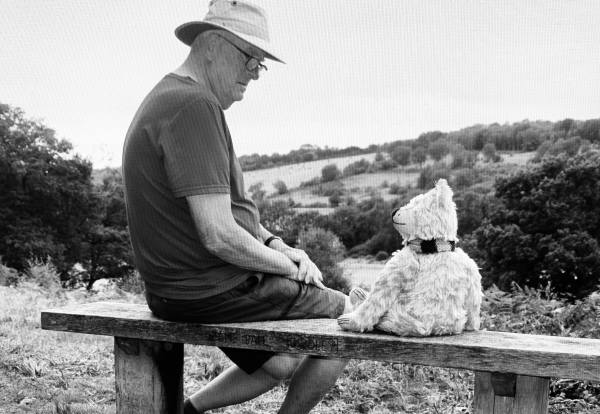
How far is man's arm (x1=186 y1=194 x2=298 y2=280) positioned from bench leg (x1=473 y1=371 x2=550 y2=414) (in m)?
0.80

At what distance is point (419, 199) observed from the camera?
80.9 inches

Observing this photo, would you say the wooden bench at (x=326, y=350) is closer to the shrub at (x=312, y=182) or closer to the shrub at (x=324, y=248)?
the shrub at (x=324, y=248)

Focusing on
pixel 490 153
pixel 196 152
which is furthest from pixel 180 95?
pixel 490 153

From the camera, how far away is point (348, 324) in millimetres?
2070

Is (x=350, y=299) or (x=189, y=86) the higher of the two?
(x=189, y=86)

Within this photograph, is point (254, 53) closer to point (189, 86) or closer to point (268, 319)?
point (189, 86)

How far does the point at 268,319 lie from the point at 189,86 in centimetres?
85

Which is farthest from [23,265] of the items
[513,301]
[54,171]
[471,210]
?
[513,301]

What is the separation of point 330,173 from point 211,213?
31102 millimetres

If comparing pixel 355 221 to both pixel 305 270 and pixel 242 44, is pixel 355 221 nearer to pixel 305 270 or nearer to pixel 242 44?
pixel 305 270

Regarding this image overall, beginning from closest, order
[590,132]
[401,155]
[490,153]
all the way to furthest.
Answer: [401,155]
[490,153]
[590,132]

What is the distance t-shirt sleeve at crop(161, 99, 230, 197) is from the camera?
196 centimetres

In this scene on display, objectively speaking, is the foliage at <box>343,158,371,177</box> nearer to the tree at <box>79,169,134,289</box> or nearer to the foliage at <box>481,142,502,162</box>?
the foliage at <box>481,142,502,162</box>

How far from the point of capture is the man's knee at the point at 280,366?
2291mm
